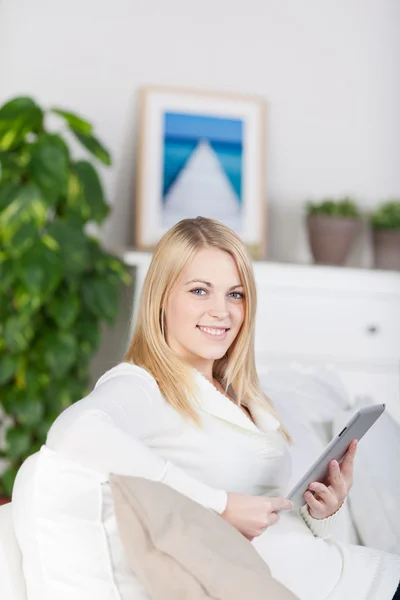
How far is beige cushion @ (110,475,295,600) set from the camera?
818 millimetres

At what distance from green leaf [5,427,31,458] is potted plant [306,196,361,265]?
1277mm

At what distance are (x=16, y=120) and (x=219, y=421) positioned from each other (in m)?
1.88

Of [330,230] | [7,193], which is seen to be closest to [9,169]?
[7,193]

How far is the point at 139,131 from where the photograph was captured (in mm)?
3348

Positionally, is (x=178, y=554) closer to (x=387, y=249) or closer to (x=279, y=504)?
(x=279, y=504)

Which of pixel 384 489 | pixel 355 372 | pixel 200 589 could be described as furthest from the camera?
pixel 355 372

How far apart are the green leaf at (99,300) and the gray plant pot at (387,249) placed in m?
1.09

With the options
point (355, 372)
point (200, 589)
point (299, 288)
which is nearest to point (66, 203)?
point (299, 288)

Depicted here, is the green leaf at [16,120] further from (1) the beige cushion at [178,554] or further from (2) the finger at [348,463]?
(1) the beige cushion at [178,554]

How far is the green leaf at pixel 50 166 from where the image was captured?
8.99 ft

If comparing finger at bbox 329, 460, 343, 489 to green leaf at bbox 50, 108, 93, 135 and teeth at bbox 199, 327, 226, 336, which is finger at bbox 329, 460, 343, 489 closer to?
teeth at bbox 199, 327, 226, 336

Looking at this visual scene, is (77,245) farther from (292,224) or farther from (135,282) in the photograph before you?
(292,224)

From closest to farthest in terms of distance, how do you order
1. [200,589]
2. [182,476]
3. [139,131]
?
[200,589], [182,476], [139,131]

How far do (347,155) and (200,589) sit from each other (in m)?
2.94
